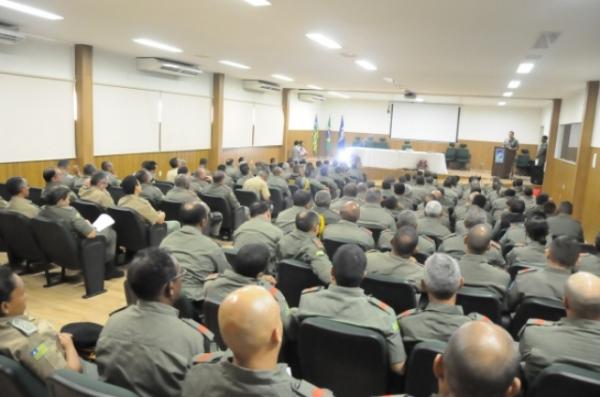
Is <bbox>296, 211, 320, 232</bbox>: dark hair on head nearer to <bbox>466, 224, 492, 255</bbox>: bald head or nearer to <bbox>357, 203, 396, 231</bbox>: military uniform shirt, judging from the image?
<bbox>466, 224, 492, 255</bbox>: bald head

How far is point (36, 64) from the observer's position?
8336 mm

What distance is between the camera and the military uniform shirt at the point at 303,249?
369 cm

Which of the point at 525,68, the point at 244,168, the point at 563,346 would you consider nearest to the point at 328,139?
the point at 244,168

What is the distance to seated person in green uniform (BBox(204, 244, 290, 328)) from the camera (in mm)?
2684

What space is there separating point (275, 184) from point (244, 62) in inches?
129

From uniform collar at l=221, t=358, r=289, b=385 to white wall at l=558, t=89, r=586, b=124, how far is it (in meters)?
11.4

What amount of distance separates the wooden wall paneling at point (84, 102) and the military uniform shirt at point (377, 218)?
246 inches

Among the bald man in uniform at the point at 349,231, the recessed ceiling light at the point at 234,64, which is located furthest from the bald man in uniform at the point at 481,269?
the recessed ceiling light at the point at 234,64

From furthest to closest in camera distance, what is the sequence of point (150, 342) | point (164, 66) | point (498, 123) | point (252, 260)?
point (498, 123) < point (164, 66) < point (252, 260) < point (150, 342)

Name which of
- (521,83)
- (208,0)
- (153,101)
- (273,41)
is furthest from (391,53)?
(153,101)

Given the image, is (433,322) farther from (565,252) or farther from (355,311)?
(565,252)

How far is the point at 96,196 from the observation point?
593 cm

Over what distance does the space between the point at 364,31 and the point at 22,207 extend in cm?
475

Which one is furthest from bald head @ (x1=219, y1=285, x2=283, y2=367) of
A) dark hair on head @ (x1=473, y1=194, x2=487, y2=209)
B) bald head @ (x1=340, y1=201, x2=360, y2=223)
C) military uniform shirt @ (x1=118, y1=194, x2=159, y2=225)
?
dark hair on head @ (x1=473, y1=194, x2=487, y2=209)
